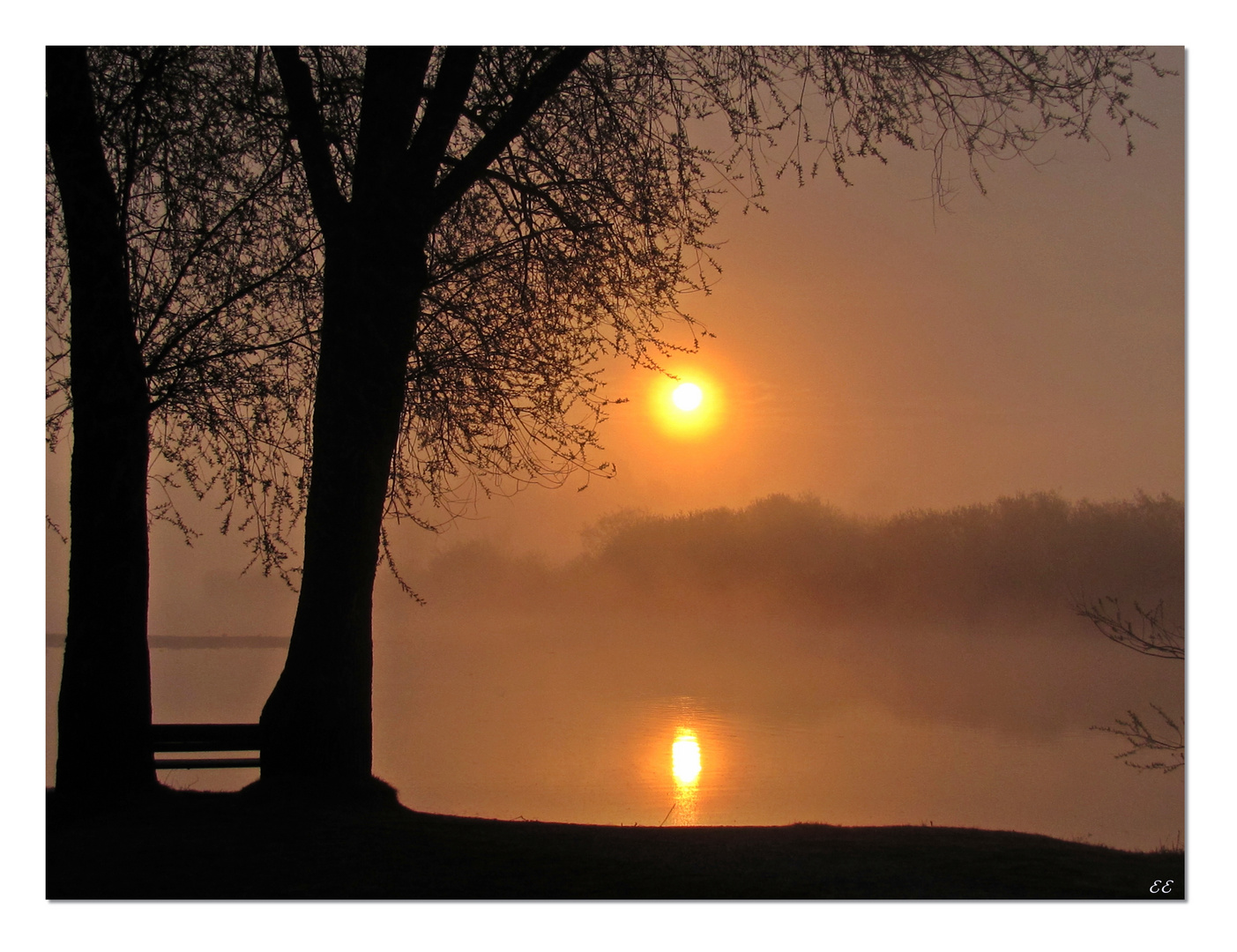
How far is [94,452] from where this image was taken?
4.82m

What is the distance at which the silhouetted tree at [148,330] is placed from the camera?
4836 millimetres

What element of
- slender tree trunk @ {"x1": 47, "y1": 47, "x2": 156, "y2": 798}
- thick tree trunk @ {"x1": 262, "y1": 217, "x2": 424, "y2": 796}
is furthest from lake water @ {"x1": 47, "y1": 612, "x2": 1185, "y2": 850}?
thick tree trunk @ {"x1": 262, "y1": 217, "x2": 424, "y2": 796}

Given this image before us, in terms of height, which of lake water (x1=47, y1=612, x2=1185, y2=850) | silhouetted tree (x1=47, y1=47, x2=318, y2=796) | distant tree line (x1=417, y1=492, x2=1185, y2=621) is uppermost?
silhouetted tree (x1=47, y1=47, x2=318, y2=796)

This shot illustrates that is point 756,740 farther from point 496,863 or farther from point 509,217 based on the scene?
point 496,863

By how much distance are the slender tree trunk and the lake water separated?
0.77 ft

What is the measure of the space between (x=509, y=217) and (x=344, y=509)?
2.39 m

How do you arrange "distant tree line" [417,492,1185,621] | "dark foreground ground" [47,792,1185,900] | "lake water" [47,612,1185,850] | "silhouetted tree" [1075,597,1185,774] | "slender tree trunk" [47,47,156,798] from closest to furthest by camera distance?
"dark foreground ground" [47,792,1185,900] → "slender tree trunk" [47,47,156,798] → "silhouetted tree" [1075,597,1185,774] → "distant tree line" [417,492,1185,621] → "lake water" [47,612,1185,850]

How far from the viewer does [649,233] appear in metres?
5.96

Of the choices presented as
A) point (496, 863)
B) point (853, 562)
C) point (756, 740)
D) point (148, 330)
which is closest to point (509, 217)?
point (148, 330)

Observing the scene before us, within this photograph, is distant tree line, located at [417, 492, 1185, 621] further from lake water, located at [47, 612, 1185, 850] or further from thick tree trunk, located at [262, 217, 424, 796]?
thick tree trunk, located at [262, 217, 424, 796]

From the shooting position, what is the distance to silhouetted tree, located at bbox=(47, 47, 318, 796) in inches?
190

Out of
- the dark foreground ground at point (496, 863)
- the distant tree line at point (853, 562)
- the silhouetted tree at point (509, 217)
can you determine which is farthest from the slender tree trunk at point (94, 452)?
the distant tree line at point (853, 562)

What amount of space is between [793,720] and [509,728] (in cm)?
646

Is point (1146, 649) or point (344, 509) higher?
point (344, 509)
